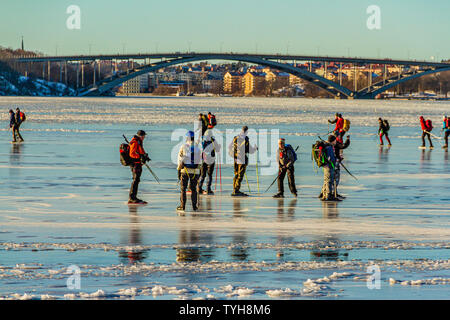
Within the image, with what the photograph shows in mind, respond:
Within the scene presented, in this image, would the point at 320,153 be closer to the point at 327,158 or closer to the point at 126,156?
the point at 327,158

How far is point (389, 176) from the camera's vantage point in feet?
69.3

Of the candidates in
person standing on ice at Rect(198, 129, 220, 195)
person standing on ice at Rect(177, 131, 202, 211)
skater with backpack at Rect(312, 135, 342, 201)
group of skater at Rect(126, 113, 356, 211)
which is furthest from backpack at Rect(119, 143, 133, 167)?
skater with backpack at Rect(312, 135, 342, 201)

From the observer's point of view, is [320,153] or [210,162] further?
[210,162]

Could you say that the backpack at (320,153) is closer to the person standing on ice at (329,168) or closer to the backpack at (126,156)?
the person standing on ice at (329,168)

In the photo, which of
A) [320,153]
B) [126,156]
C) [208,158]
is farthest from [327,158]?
[126,156]

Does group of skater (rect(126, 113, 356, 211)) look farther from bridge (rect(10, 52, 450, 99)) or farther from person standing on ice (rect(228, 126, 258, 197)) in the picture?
bridge (rect(10, 52, 450, 99))

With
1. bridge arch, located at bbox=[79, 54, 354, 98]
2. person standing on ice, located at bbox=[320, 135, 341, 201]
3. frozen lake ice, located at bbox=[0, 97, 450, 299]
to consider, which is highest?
bridge arch, located at bbox=[79, 54, 354, 98]

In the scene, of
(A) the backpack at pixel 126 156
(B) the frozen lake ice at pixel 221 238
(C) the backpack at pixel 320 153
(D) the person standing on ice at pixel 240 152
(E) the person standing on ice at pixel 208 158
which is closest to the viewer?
(B) the frozen lake ice at pixel 221 238

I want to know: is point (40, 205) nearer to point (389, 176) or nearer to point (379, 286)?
point (379, 286)

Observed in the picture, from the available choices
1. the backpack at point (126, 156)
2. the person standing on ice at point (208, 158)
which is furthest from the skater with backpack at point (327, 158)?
the backpack at point (126, 156)
